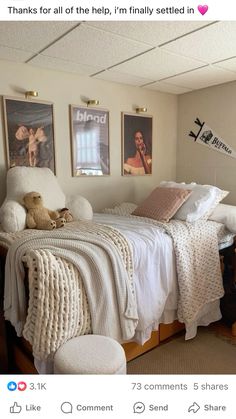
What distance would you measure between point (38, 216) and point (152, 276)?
0.88m

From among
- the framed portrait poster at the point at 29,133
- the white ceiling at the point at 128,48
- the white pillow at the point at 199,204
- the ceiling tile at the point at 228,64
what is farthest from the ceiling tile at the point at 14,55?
the white pillow at the point at 199,204

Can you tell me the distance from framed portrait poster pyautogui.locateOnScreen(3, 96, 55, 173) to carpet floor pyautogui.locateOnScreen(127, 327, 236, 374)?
1680 millimetres

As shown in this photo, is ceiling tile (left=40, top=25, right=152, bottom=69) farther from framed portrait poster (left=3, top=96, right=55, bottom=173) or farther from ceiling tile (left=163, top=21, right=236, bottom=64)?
framed portrait poster (left=3, top=96, right=55, bottom=173)

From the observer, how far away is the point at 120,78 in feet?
8.45

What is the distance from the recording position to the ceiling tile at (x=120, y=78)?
2.45 m

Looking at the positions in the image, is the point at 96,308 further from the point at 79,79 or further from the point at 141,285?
the point at 79,79

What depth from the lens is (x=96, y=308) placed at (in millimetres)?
1372

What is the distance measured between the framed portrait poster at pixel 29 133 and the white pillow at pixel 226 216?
4.73 feet
